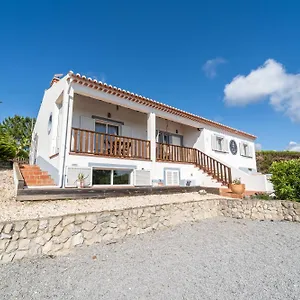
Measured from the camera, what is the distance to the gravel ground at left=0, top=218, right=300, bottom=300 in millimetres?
2783

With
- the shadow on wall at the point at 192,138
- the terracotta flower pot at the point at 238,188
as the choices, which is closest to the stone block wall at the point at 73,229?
the terracotta flower pot at the point at 238,188

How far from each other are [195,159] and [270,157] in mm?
12750

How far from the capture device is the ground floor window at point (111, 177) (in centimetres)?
830

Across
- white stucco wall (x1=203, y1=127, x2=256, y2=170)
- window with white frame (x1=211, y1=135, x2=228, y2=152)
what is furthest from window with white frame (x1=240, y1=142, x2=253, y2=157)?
window with white frame (x1=211, y1=135, x2=228, y2=152)

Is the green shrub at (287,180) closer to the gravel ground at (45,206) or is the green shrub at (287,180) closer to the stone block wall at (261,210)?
the stone block wall at (261,210)

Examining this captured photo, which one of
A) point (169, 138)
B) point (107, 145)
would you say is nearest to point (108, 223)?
point (107, 145)

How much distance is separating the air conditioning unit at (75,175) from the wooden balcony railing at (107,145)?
752 millimetres

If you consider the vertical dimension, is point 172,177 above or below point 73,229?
above

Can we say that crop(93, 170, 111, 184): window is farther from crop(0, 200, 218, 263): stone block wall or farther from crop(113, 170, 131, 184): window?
crop(0, 200, 218, 263): stone block wall

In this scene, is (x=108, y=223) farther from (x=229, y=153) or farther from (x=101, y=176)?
(x=229, y=153)

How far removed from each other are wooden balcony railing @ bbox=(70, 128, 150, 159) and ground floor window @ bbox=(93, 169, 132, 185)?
788 millimetres

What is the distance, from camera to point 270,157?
20297 millimetres

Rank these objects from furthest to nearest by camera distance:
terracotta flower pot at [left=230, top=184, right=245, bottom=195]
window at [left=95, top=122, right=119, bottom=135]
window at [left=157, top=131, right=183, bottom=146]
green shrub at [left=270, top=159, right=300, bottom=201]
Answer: window at [left=157, top=131, right=183, bottom=146] → window at [left=95, top=122, right=119, bottom=135] → terracotta flower pot at [left=230, top=184, right=245, bottom=195] → green shrub at [left=270, top=159, right=300, bottom=201]

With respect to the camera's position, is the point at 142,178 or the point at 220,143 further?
the point at 220,143
